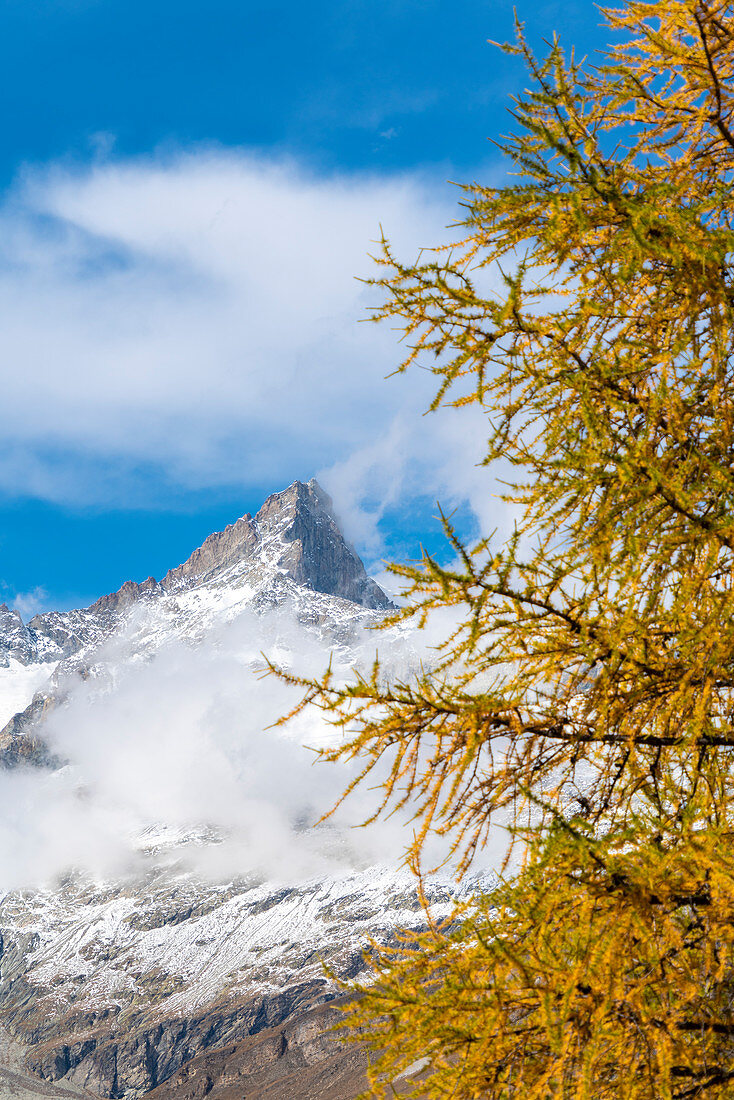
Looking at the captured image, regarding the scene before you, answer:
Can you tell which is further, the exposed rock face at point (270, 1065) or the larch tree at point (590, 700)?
the exposed rock face at point (270, 1065)

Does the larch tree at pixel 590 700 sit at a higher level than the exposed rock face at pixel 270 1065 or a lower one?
higher

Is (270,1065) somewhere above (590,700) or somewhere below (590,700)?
below

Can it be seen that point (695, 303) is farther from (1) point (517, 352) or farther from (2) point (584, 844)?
(2) point (584, 844)

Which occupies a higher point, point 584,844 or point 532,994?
point 584,844

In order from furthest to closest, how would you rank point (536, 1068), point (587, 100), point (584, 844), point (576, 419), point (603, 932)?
point (587, 100) → point (576, 419) → point (536, 1068) → point (603, 932) → point (584, 844)

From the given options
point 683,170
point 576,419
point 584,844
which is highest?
point 683,170

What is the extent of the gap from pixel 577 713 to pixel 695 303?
1.87 metres

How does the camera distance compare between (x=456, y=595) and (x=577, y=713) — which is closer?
(x=456, y=595)

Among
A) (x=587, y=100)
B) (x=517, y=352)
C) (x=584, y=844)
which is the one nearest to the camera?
(x=584, y=844)

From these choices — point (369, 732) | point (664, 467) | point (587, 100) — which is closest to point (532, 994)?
point (369, 732)

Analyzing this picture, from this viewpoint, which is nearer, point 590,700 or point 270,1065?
point 590,700

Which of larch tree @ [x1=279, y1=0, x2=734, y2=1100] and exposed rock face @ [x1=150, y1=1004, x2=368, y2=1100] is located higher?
larch tree @ [x1=279, y1=0, x2=734, y2=1100]

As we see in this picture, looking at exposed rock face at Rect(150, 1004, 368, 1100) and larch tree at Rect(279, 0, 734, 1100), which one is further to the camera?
exposed rock face at Rect(150, 1004, 368, 1100)

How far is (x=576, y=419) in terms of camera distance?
3578 mm
